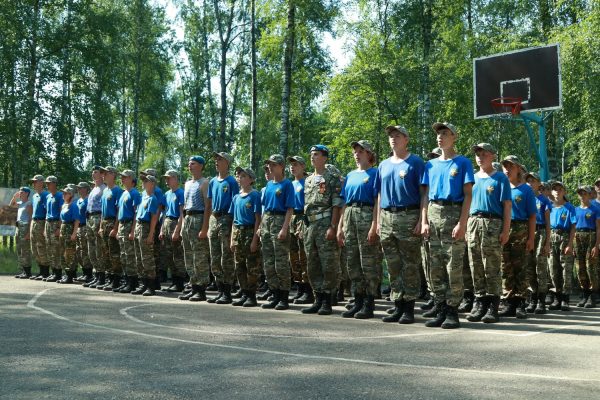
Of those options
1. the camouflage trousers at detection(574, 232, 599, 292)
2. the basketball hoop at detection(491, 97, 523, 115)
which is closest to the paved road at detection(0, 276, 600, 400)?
the camouflage trousers at detection(574, 232, 599, 292)

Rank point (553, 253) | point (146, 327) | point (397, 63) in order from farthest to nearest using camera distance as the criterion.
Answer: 1. point (397, 63)
2. point (553, 253)
3. point (146, 327)

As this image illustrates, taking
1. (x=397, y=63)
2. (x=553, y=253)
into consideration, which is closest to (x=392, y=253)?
(x=553, y=253)

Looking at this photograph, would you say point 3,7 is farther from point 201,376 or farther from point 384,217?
point 201,376

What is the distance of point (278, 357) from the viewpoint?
5941 mm

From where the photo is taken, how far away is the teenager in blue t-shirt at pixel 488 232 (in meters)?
8.77

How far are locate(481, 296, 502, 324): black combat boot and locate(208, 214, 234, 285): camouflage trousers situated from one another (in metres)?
4.05

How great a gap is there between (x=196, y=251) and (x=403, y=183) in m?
4.26

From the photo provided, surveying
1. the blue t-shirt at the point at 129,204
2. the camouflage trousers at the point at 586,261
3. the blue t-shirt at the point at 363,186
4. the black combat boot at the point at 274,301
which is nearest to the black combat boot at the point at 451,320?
the blue t-shirt at the point at 363,186

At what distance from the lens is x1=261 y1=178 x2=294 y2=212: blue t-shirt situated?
10211 millimetres

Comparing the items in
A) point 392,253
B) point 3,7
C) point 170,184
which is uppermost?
point 3,7

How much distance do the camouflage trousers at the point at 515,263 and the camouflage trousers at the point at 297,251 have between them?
11.2 feet

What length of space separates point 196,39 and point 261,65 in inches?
299

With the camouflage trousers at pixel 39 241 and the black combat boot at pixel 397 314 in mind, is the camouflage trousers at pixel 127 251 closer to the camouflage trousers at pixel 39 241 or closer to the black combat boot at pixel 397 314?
the camouflage trousers at pixel 39 241

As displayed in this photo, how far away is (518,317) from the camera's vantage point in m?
9.41
